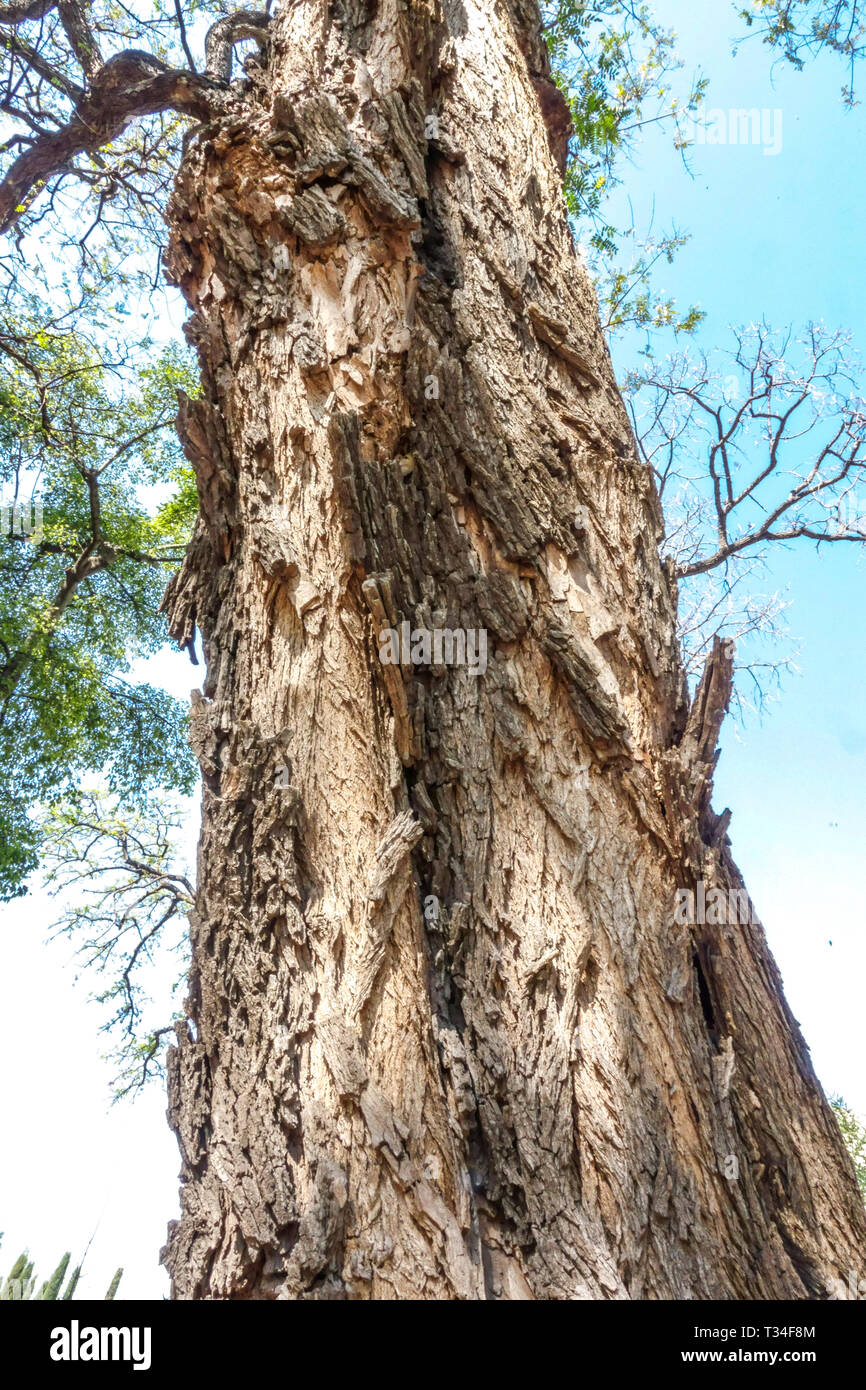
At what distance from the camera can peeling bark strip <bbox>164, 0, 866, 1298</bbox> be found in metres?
1.71

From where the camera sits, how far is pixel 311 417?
7.98 ft

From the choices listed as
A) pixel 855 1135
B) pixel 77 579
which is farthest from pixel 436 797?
pixel 855 1135

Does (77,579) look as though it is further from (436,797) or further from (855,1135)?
(855,1135)

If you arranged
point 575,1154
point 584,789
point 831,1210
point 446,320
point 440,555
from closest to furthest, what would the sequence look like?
point 575,1154
point 831,1210
point 584,789
point 440,555
point 446,320

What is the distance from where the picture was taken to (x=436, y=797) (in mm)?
2150

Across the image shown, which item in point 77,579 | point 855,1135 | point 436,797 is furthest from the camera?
point 855,1135

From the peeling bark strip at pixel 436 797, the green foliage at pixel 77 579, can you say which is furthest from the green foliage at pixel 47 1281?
the peeling bark strip at pixel 436 797

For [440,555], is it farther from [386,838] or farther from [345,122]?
[345,122]

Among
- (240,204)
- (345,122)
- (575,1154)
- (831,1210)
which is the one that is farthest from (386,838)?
(345,122)

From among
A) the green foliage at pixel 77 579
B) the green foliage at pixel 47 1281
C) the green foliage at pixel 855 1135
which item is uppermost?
the green foliage at pixel 77 579

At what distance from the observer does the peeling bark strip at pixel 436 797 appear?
1707mm

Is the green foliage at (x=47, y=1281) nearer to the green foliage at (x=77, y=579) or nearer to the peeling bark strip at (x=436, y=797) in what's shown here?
the green foliage at (x=77, y=579)
